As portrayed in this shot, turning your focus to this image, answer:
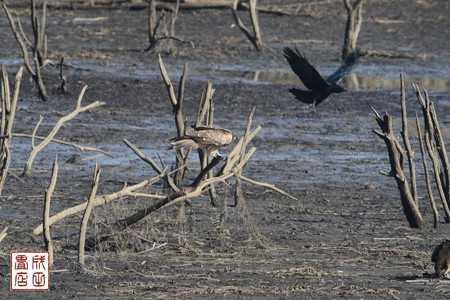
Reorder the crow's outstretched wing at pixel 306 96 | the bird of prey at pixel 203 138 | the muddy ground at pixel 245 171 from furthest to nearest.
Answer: the crow's outstretched wing at pixel 306 96, the bird of prey at pixel 203 138, the muddy ground at pixel 245 171

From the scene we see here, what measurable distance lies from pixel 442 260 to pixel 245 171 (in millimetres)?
5425

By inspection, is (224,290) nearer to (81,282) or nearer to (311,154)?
(81,282)

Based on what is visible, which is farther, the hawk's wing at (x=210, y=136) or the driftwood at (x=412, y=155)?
the driftwood at (x=412, y=155)

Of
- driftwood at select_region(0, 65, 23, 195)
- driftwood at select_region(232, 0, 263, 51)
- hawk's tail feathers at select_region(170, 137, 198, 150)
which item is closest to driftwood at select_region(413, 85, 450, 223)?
hawk's tail feathers at select_region(170, 137, 198, 150)

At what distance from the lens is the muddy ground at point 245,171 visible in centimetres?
805

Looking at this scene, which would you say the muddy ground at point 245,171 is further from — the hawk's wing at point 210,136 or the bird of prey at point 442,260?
the hawk's wing at point 210,136

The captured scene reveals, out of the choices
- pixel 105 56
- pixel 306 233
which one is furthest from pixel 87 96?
pixel 306 233

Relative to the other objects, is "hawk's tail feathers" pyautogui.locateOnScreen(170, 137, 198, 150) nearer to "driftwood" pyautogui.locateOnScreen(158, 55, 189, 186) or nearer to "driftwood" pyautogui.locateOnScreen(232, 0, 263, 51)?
"driftwood" pyautogui.locateOnScreen(158, 55, 189, 186)

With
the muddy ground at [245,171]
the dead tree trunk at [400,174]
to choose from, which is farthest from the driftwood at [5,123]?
the dead tree trunk at [400,174]

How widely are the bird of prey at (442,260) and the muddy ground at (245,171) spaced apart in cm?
7

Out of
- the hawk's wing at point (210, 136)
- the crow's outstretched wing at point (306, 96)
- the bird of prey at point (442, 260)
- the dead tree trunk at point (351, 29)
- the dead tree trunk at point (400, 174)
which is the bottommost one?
the bird of prey at point (442, 260)

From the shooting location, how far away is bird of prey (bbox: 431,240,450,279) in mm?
7855

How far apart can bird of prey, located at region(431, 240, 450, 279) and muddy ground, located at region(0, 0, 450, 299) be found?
7 centimetres

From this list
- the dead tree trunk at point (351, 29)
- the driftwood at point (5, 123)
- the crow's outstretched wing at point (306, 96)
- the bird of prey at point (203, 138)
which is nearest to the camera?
the bird of prey at point (203, 138)
